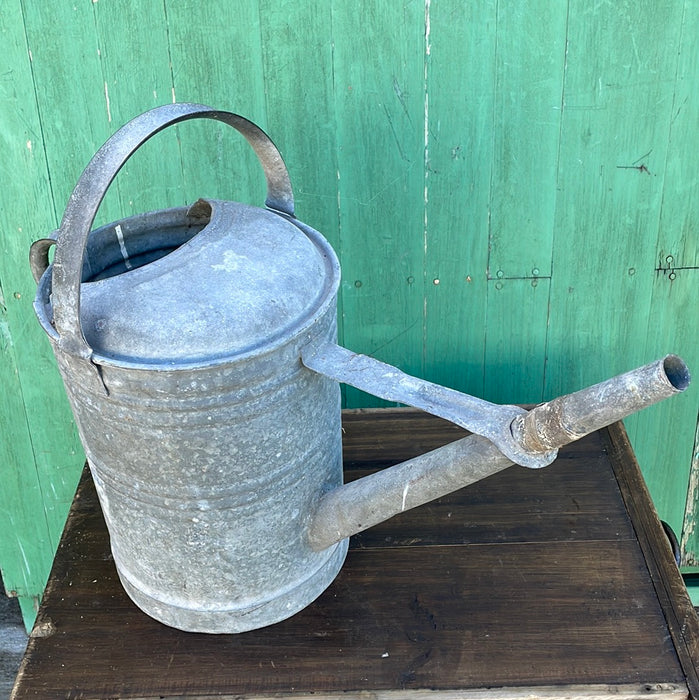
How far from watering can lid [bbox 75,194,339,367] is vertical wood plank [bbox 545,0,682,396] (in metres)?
0.70

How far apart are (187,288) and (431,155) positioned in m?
0.73

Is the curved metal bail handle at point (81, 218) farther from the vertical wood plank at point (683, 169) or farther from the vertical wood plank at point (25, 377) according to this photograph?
the vertical wood plank at point (683, 169)

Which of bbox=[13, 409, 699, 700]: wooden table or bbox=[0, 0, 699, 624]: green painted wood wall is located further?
bbox=[0, 0, 699, 624]: green painted wood wall

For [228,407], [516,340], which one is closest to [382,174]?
[516,340]

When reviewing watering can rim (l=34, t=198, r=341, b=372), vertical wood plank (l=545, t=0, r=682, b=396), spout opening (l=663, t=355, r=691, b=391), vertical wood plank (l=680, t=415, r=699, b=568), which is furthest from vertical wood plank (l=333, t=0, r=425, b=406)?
spout opening (l=663, t=355, r=691, b=391)

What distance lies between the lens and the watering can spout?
0.77 metres

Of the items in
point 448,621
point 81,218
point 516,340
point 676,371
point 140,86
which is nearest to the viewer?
point 676,371

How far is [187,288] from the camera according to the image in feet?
3.34

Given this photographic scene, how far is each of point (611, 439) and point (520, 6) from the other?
0.85m

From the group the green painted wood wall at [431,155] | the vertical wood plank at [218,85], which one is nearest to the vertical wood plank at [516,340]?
the green painted wood wall at [431,155]

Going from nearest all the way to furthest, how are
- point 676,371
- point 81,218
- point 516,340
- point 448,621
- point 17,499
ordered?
1. point 676,371
2. point 81,218
3. point 448,621
4. point 516,340
5. point 17,499

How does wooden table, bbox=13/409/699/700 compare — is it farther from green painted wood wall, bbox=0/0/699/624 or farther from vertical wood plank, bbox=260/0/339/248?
vertical wood plank, bbox=260/0/339/248

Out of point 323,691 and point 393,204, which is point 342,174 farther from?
point 323,691

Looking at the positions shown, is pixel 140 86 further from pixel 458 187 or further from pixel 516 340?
pixel 516 340
